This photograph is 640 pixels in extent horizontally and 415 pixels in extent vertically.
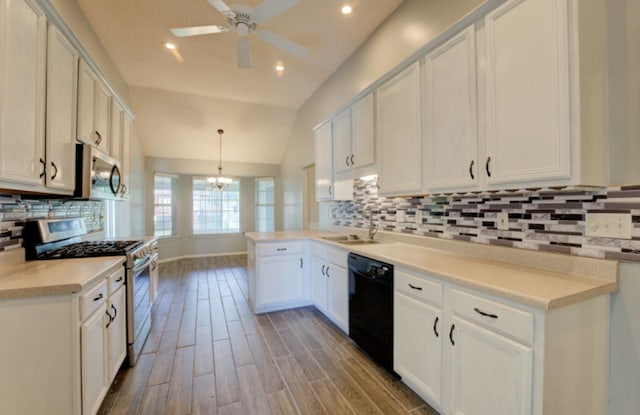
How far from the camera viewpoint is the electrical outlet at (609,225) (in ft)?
4.30

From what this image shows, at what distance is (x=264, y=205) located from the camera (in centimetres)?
755

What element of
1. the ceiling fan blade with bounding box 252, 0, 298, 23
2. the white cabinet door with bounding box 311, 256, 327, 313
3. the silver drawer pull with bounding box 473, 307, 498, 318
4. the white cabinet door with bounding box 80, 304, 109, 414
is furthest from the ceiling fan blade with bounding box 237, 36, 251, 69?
the silver drawer pull with bounding box 473, 307, 498, 318

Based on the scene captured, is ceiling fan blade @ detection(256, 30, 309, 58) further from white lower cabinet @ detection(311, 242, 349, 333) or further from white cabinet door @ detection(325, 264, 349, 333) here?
white cabinet door @ detection(325, 264, 349, 333)

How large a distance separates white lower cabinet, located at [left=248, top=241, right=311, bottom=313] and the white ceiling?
8.30 ft

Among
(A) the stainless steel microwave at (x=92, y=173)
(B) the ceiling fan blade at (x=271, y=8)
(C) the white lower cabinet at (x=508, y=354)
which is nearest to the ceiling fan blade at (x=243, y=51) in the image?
(B) the ceiling fan blade at (x=271, y=8)

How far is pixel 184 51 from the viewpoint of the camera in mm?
3512

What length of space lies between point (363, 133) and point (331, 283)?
1.65m

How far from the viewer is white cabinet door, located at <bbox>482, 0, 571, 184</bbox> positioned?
4.24 feet

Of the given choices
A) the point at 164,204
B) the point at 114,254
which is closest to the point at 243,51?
the point at 114,254

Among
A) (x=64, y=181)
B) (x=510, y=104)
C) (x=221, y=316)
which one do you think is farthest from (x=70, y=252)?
(x=510, y=104)

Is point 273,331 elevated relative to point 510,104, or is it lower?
lower

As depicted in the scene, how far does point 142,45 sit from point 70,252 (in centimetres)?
273

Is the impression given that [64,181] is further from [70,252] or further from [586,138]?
[586,138]

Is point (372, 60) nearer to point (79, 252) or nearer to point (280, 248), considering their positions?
point (280, 248)
